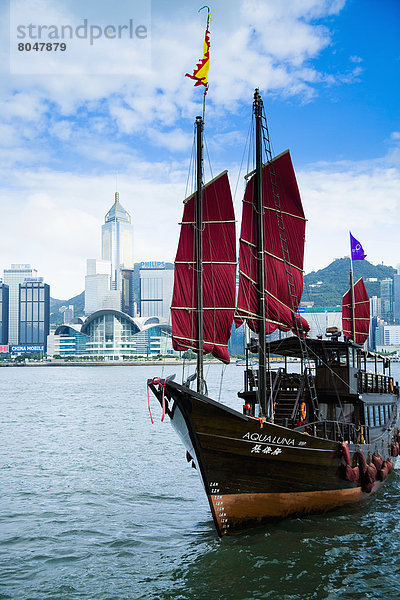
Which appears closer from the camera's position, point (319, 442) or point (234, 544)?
point (234, 544)

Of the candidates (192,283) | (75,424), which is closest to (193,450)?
(192,283)

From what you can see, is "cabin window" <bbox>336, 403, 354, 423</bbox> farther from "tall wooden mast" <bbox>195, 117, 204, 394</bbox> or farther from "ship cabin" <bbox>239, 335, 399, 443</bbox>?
"tall wooden mast" <bbox>195, 117, 204, 394</bbox>

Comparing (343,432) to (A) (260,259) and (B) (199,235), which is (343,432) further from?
(B) (199,235)

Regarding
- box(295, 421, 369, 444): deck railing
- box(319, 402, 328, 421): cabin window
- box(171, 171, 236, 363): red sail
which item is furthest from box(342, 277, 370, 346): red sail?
box(171, 171, 236, 363): red sail

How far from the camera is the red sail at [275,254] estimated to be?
1941 cm

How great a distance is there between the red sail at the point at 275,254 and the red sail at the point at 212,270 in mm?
571

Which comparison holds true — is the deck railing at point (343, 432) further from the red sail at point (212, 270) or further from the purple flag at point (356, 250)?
the purple flag at point (356, 250)

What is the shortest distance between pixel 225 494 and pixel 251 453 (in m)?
1.29

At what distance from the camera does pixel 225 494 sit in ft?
52.1

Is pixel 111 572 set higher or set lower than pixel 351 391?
lower

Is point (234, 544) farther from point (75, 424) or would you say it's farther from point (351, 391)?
point (75, 424)

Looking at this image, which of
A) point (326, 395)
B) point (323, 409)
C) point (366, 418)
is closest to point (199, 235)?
point (326, 395)

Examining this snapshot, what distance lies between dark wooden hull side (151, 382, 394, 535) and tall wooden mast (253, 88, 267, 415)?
1.66 m

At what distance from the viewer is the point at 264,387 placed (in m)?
17.6
